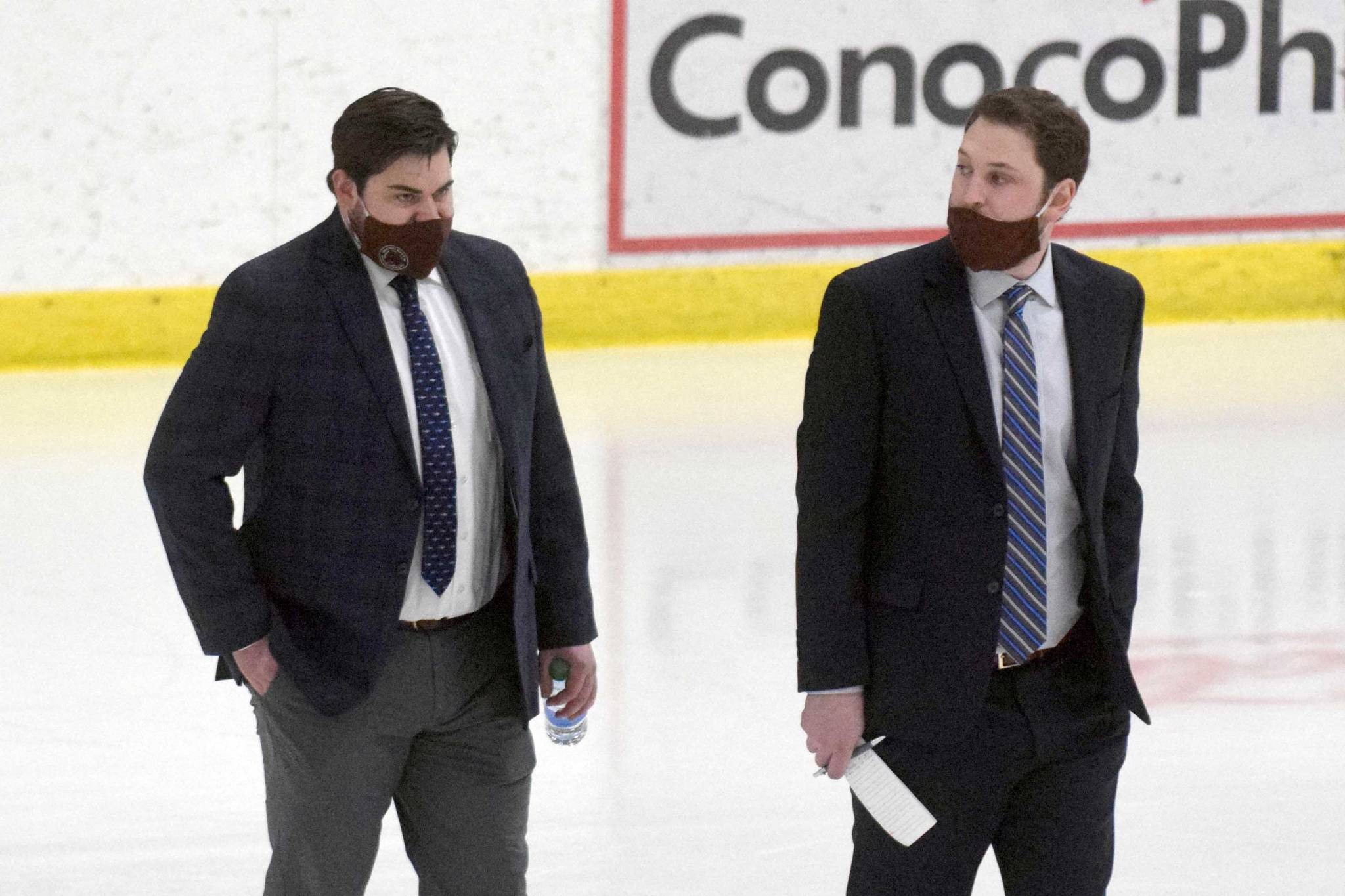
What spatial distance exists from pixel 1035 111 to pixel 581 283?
6.90 metres

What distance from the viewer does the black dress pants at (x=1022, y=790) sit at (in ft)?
8.25

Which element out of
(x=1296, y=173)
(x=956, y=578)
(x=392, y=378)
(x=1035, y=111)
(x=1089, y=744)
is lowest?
(x=1089, y=744)

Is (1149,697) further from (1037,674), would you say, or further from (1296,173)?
(1296,173)

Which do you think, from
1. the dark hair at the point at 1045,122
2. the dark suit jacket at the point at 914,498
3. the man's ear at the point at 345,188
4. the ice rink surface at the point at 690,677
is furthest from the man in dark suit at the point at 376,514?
the ice rink surface at the point at 690,677

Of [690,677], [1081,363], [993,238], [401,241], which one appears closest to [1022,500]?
[1081,363]

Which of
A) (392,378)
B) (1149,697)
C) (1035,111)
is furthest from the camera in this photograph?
(1149,697)

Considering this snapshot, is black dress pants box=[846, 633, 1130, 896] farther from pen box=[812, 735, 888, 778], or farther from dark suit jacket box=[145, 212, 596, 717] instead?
dark suit jacket box=[145, 212, 596, 717]

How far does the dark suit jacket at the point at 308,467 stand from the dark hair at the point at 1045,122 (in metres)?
0.68

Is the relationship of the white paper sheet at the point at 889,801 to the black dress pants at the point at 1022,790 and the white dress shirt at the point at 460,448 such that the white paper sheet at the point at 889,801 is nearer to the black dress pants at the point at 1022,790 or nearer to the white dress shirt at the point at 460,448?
the black dress pants at the point at 1022,790

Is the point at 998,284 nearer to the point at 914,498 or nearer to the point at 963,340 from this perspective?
the point at 963,340

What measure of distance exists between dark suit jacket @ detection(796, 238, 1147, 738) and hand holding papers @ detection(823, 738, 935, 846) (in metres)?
0.04

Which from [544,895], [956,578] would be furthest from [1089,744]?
[544,895]

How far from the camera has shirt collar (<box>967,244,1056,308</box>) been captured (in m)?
2.56

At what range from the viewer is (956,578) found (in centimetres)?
251
